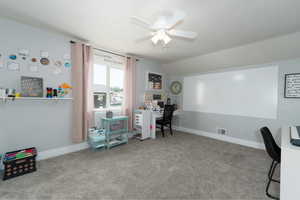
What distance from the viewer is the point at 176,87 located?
191 inches

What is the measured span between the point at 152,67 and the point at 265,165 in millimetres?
3688

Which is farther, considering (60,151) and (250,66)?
(250,66)

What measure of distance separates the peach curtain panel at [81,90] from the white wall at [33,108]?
0.43 ft

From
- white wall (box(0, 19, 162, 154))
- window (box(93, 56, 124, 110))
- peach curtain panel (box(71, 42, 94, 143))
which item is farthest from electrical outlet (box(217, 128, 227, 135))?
white wall (box(0, 19, 162, 154))

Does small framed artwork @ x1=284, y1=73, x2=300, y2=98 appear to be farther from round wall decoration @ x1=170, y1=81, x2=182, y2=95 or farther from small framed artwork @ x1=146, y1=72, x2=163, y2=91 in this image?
small framed artwork @ x1=146, y1=72, x2=163, y2=91

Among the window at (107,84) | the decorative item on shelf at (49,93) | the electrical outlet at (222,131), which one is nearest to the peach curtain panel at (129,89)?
the window at (107,84)

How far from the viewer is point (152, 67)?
4402mm

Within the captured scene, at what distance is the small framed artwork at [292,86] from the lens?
2.73m

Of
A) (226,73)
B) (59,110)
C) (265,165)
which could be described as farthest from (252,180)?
(59,110)

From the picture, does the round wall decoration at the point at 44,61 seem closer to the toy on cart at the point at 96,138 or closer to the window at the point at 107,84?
the window at the point at 107,84

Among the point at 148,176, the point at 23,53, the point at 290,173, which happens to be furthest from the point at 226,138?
the point at 23,53

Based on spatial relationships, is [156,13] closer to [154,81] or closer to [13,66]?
[13,66]

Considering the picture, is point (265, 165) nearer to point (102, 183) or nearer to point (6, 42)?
point (102, 183)

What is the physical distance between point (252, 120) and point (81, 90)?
4.20 meters
